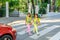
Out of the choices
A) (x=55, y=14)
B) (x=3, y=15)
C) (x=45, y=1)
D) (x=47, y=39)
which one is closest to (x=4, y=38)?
(x=47, y=39)

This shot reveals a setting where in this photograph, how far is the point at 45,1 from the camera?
48.2 m

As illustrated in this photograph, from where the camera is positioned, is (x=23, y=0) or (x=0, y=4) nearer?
(x=0, y=4)

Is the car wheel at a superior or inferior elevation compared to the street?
superior

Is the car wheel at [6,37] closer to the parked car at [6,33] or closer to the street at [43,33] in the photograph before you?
the parked car at [6,33]

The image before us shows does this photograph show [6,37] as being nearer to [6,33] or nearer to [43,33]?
[6,33]

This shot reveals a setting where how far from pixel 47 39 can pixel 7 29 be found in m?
4.06

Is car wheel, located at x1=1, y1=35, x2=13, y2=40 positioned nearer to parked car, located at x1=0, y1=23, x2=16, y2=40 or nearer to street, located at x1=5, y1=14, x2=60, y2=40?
parked car, located at x1=0, y1=23, x2=16, y2=40

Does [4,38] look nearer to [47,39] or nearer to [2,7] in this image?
[47,39]

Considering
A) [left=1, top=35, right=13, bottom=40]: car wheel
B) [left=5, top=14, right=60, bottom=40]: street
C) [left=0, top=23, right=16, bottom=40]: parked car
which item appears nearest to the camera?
[left=0, top=23, right=16, bottom=40]: parked car

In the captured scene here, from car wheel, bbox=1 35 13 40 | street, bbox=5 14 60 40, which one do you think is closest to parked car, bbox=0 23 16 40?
car wheel, bbox=1 35 13 40

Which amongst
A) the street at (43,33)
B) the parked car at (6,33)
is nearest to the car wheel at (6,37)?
the parked car at (6,33)

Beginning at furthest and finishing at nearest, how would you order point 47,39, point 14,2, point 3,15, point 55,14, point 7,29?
point 14,2 < point 55,14 < point 3,15 < point 47,39 < point 7,29

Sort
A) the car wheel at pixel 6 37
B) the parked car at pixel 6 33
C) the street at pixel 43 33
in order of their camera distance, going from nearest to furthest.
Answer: the parked car at pixel 6 33
the car wheel at pixel 6 37
the street at pixel 43 33

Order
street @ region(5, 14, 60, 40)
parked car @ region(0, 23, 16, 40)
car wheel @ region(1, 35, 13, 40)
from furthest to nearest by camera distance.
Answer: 1. street @ region(5, 14, 60, 40)
2. car wheel @ region(1, 35, 13, 40)
3. parked car @ region(0, 23, 16, 40)
